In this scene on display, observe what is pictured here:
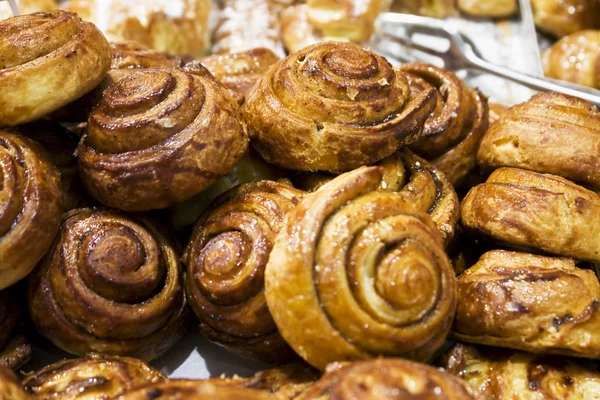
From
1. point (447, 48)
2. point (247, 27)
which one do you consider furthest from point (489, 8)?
point (247, 27)

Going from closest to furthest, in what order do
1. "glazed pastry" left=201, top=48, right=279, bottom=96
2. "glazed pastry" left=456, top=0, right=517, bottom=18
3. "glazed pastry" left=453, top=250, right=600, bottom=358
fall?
"glazed pastry" left=453, top=250, right=600, bottom=358 → "glazed pastry" left=201, top=48, right=279, bottom=96 → "glazed pastry" left=456, top=0, right=517, bottom=18

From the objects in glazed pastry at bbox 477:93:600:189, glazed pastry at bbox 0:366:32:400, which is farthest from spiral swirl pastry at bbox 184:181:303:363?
glazed pastry at bbox 477:93:600:189

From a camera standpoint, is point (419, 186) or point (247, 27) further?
point (247, 27)

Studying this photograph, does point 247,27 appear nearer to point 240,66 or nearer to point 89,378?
point 240,66

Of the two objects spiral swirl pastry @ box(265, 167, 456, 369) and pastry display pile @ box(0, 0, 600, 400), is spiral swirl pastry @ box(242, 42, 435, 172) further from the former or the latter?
spiral swirl pastry @ box(265, 167, 456, 369)

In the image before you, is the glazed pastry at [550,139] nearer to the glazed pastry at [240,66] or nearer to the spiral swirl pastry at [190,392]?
the glazed pastry at [240,66]

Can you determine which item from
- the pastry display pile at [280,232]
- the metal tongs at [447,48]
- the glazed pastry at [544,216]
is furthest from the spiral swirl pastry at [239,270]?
the metal tongs at [447,48]

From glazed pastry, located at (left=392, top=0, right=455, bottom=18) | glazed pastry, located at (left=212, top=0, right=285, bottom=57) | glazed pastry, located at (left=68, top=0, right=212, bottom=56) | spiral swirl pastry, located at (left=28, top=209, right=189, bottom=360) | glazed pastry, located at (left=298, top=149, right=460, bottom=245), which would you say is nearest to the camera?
spiral swirl pastry, located at (left=28, top=209, right=189, bottom=360)
